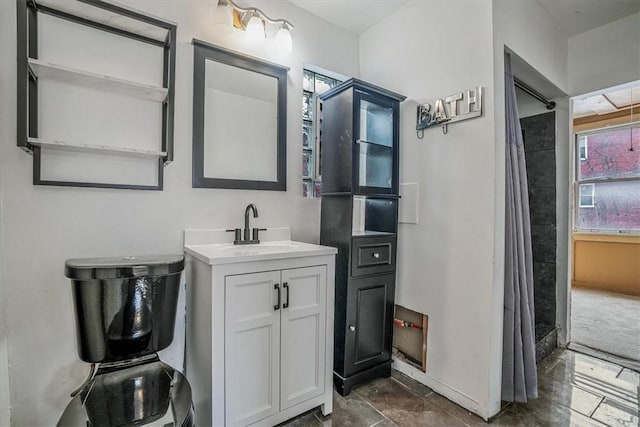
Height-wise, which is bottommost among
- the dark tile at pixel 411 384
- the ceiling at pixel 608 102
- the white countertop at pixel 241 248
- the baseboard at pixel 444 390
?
the dark tile at pixel 411 384

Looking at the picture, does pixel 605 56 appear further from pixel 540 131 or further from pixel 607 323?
pixel 607 323

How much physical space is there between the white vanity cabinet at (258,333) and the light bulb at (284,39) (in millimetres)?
1338

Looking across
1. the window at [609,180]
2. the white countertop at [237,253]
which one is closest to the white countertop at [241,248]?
the white countertop at [237,253]

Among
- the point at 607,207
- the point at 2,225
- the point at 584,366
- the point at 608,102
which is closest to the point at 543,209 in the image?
the point at 584,366

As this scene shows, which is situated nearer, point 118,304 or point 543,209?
point 118,304

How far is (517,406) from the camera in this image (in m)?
1.75

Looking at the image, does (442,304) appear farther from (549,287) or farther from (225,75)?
(225,75)

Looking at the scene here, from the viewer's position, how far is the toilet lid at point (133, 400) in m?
0.97

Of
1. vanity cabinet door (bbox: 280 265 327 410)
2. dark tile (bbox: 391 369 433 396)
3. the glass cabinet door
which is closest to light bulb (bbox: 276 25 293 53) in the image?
the glass cabinet door

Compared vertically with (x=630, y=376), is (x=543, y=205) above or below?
above

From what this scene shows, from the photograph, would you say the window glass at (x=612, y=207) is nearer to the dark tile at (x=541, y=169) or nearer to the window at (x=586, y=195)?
the window at (x=586, y=195)

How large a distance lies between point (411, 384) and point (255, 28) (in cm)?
250

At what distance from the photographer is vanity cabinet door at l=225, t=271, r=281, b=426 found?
135cm

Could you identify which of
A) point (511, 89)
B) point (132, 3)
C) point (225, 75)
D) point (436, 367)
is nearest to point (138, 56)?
point (132, 3)
